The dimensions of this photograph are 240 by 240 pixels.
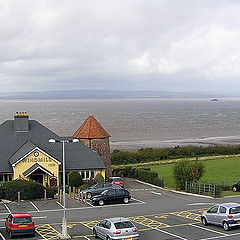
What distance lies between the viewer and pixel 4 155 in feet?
165

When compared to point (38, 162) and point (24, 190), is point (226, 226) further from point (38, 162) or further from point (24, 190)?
point (38, 162)

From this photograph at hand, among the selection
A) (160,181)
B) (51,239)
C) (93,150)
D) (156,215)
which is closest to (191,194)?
(160,181)

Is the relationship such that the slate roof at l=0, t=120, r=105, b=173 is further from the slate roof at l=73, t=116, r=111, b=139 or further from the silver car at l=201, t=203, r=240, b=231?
the silver car at l=201, t=203, r=240, b=231

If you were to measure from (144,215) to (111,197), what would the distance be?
5.63 metres

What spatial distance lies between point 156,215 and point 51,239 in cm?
976

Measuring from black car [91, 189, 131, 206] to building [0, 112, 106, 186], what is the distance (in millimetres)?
11016

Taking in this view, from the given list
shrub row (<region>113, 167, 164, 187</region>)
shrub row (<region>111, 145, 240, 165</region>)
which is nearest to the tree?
shrub row (<region>113, 167, 164, 187</region>)

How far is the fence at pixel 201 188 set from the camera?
142ft

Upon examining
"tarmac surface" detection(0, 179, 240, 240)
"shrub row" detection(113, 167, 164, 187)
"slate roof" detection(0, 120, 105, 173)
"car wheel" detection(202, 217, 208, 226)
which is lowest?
"shrub row" detection(113, 167, 164, 187)

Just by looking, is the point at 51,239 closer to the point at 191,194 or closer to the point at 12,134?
the point at 191,194

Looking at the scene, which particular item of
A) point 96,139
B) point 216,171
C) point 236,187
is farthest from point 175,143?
point 236,187

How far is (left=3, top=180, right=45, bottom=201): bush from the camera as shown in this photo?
41.3 metres

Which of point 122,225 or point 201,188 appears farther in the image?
point 201,188

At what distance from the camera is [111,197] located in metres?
39.0
